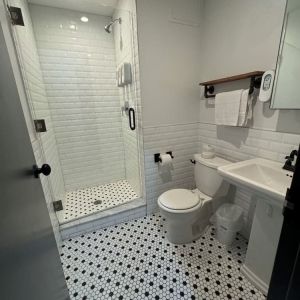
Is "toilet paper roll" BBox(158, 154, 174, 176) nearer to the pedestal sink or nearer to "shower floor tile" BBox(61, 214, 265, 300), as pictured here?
"shower floor tile" BBox(61, 214, 265, 300)

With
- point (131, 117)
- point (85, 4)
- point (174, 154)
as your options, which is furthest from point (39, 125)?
point (85, 4)

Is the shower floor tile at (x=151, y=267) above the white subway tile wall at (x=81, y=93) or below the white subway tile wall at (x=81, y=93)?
below

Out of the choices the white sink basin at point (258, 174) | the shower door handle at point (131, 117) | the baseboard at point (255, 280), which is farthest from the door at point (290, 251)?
the shower door handle at point (131, 117)

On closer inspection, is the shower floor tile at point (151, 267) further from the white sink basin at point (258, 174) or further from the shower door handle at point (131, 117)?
the shower door handle at point (131, 117)

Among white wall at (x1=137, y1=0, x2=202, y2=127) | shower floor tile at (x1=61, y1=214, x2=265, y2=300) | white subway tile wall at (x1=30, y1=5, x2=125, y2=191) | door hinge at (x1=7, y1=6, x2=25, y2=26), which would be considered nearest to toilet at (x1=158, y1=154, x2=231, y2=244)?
shower floor tile at (x1=61, y1=214, x2=265, y2=300)

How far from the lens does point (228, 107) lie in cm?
152

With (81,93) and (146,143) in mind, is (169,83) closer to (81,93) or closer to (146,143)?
(146,143)

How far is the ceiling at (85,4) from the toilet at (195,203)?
6.45ft

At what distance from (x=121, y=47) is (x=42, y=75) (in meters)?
1.02

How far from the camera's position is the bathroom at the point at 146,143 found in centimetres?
89

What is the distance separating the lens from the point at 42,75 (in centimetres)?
207

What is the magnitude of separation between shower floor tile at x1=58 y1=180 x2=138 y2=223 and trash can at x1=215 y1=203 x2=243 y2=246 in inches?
41.5

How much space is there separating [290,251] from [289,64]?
45.7 inches

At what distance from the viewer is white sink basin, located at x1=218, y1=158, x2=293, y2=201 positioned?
104 centimetres
